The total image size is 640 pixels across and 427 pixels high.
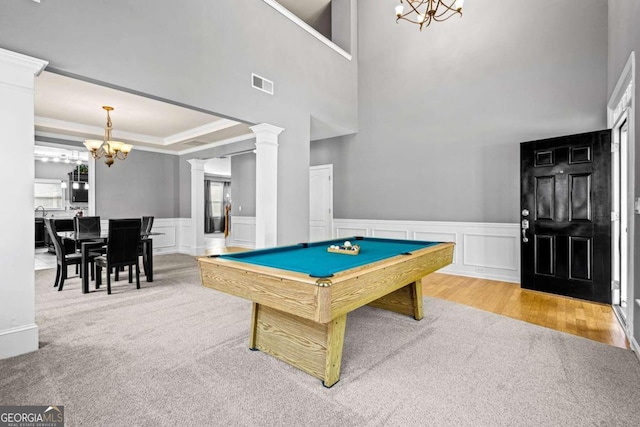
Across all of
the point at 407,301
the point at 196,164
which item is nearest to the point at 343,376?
the point at 407,301

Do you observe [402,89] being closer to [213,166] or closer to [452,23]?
[452,23]

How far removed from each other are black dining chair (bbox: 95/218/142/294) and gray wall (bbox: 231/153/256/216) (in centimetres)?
378

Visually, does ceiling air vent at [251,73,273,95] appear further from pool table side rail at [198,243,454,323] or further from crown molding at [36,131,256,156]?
pool table side rail at [198,243,454,323]

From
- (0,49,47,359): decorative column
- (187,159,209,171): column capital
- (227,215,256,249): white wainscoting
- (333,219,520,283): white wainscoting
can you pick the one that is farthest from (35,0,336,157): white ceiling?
(333,219,520,283): white wainscoting

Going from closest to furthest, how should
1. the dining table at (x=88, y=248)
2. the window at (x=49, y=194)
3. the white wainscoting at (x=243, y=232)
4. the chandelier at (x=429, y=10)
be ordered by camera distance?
1. the chandelier at (x=429, y=10)
2. the dining table at (x=88, y=248)
3. the white wainscoting at (x=243, y=232)
4. the window at (x=49, y=194)

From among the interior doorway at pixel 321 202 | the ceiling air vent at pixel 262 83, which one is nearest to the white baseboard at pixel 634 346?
the ceiling air vent at pixel 262 83

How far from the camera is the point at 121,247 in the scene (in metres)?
4.11

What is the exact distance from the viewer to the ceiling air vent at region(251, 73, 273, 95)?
399cm

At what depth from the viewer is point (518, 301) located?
3.60m

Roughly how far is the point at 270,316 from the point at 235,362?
0.38 m

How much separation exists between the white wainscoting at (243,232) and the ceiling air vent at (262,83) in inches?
167

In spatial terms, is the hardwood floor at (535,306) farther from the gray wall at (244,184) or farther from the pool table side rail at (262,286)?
the gray wall at (244,184)

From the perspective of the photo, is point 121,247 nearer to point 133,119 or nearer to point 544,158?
point 133,119

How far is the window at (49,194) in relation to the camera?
9383 mm
